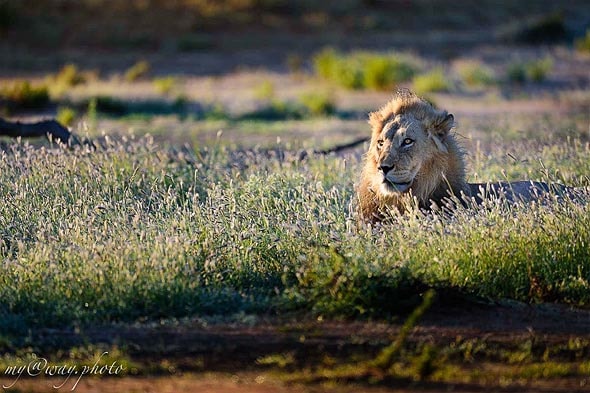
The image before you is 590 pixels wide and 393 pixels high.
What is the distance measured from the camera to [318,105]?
23.3 m

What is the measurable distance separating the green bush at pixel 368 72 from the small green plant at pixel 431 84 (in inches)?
22.6

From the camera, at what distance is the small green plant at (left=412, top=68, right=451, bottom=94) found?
1054 inches

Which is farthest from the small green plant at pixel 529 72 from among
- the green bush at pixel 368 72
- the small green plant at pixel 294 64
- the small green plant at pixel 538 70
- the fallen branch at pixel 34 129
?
the fallen branch at pixel 34 129

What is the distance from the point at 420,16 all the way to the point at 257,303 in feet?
145

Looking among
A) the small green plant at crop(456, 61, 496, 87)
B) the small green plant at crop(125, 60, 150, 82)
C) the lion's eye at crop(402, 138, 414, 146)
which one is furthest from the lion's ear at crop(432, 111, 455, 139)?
the small green plant at crop(125, 60, 150, 82)

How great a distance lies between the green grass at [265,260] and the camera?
771cm

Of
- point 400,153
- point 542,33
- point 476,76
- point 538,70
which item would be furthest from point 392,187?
point 542,33

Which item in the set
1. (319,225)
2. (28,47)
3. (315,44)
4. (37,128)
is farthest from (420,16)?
(319,225)

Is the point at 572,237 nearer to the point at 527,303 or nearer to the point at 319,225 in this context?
the point at 527,303

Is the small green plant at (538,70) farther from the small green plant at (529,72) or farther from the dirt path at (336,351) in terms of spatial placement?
the dirt path at (336,351)

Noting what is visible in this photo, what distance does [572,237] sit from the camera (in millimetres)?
8453

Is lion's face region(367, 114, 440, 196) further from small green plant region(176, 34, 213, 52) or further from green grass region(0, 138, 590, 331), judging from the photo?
small green plant region(176, 34, 213, 52)

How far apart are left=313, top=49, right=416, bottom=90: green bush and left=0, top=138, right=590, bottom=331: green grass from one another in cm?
1838

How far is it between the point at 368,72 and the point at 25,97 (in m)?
8.63
